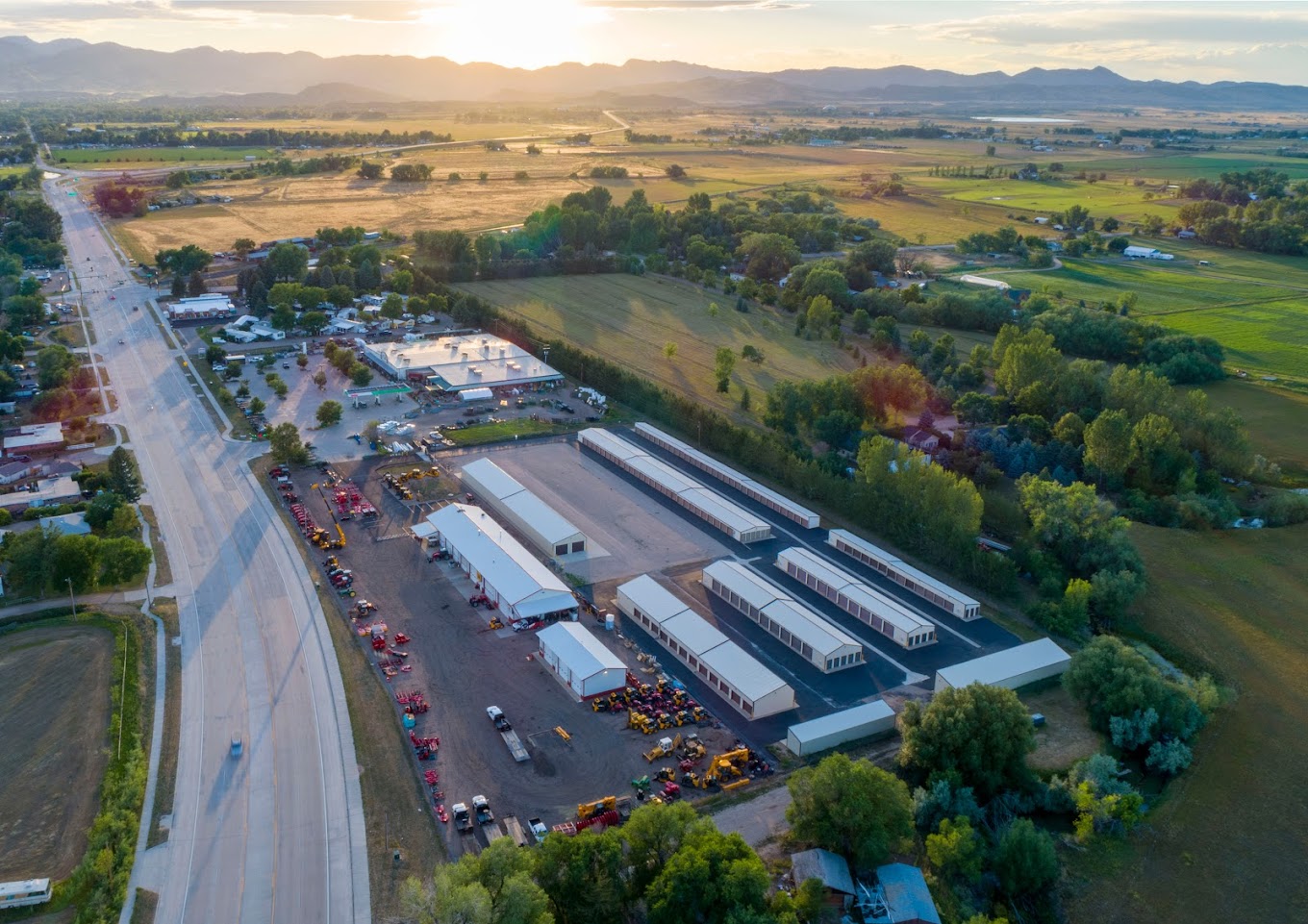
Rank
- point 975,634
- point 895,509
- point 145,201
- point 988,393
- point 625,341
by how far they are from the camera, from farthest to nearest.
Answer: point 145,201 → point 625,341 → point 988,393 → point 895,509 → point 975,634

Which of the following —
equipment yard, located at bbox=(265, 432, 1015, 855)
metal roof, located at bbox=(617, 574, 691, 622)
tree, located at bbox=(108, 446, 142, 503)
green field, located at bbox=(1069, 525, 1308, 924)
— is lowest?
green field, located at bbox=(1069, 525, 1308, 924)

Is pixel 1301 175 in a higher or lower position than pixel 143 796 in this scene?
higher

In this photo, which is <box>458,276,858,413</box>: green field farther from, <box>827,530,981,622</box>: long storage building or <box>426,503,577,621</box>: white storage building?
<box>426,503,577,621</box>: white storage building

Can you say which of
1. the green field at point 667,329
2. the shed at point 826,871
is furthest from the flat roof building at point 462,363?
the shed at point 826,871

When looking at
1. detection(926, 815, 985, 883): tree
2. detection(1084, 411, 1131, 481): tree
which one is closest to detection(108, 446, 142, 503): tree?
detection(926, 815, 985, 883): tree

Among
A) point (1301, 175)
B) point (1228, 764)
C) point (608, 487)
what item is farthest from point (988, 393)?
point (1301, 175)

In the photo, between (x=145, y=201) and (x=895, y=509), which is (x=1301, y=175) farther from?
(x=145, y=201)

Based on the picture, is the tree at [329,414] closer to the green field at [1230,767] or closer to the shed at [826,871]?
the shed at [826,871]
